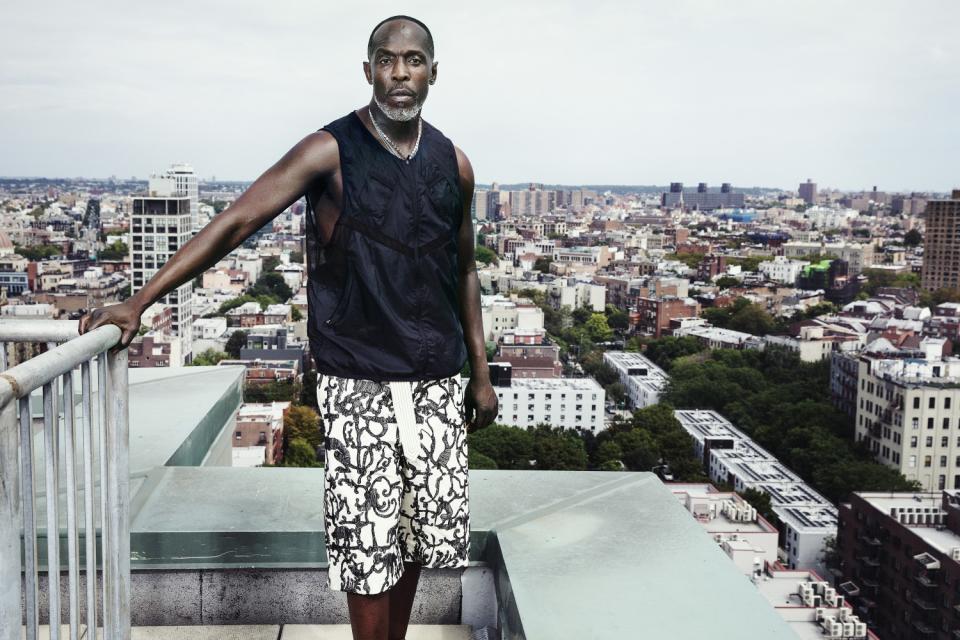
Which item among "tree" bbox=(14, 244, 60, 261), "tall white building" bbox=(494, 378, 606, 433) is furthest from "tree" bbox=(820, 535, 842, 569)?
"tree" bbox=(14, 244, 60, 261)

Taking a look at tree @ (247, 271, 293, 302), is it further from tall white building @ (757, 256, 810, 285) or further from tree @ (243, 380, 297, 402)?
tall white building @ (757, 256, 810, 285)

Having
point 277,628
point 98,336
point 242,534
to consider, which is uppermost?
point 98,336

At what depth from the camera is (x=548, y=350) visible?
2059 centimetres

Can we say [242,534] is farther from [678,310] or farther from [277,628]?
[678,310]

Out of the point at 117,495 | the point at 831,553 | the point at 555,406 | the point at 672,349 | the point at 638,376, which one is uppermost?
the point at 117,495

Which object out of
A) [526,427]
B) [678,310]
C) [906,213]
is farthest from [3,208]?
[906,213]

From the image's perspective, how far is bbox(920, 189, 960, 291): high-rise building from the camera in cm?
3350

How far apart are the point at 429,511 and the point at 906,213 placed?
75.6 m

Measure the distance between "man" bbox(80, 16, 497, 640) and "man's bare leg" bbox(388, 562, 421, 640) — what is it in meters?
0.05

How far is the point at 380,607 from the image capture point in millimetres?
873

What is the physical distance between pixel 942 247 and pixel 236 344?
2426 centimetres

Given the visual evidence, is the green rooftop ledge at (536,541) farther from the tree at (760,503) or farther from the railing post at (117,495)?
the tree at (760,503)

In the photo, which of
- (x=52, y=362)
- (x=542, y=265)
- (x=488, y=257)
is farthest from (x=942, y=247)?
(x=52, y=362)

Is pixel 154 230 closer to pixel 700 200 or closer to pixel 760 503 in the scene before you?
pixel 760 503
